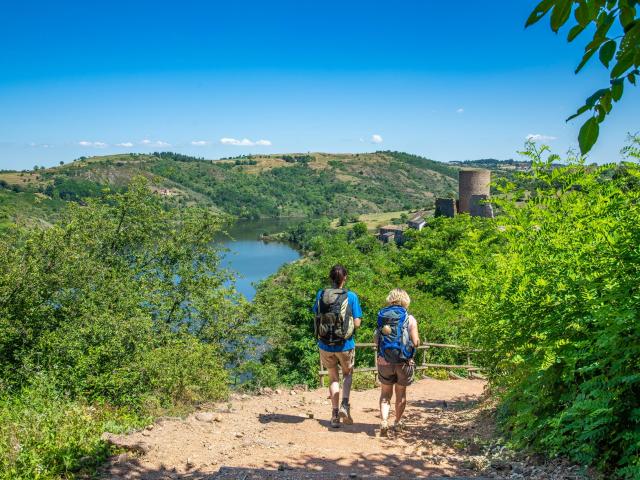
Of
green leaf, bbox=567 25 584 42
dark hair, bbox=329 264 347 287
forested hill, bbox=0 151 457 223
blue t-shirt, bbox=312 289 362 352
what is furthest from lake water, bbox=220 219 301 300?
green leaf, bbox=567 25 584 42

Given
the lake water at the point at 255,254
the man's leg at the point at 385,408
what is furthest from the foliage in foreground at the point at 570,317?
the lake water at the point at 255,254

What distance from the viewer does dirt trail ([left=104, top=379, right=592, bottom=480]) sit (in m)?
4.36

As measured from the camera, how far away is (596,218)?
485 centimetres

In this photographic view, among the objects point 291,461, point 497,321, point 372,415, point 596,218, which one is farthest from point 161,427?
point 596,218

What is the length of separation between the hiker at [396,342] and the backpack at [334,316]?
0.34 metres

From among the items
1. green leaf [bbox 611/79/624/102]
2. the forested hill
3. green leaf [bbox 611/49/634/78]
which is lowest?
green leaf [bbox 611/79/624/102]

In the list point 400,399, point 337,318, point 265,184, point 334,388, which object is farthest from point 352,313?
point 265,184

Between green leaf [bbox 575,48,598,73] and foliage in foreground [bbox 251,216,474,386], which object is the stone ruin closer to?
foliage in foreground [bbox 251,216,474,386]

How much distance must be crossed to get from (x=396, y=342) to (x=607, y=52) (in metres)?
3.80

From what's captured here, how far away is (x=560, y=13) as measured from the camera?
1.73 m

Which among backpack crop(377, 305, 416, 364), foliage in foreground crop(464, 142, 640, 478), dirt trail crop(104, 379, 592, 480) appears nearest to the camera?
foliage in foreground crop(464, 142, 640, 478)

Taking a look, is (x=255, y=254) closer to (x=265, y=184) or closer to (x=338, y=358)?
(x=338, y=358)

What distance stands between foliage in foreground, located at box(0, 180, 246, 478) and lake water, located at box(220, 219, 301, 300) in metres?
29.4

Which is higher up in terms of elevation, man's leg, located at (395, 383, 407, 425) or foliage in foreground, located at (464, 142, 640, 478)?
foliage in foreground, located at (464, 142, 640, 478)
